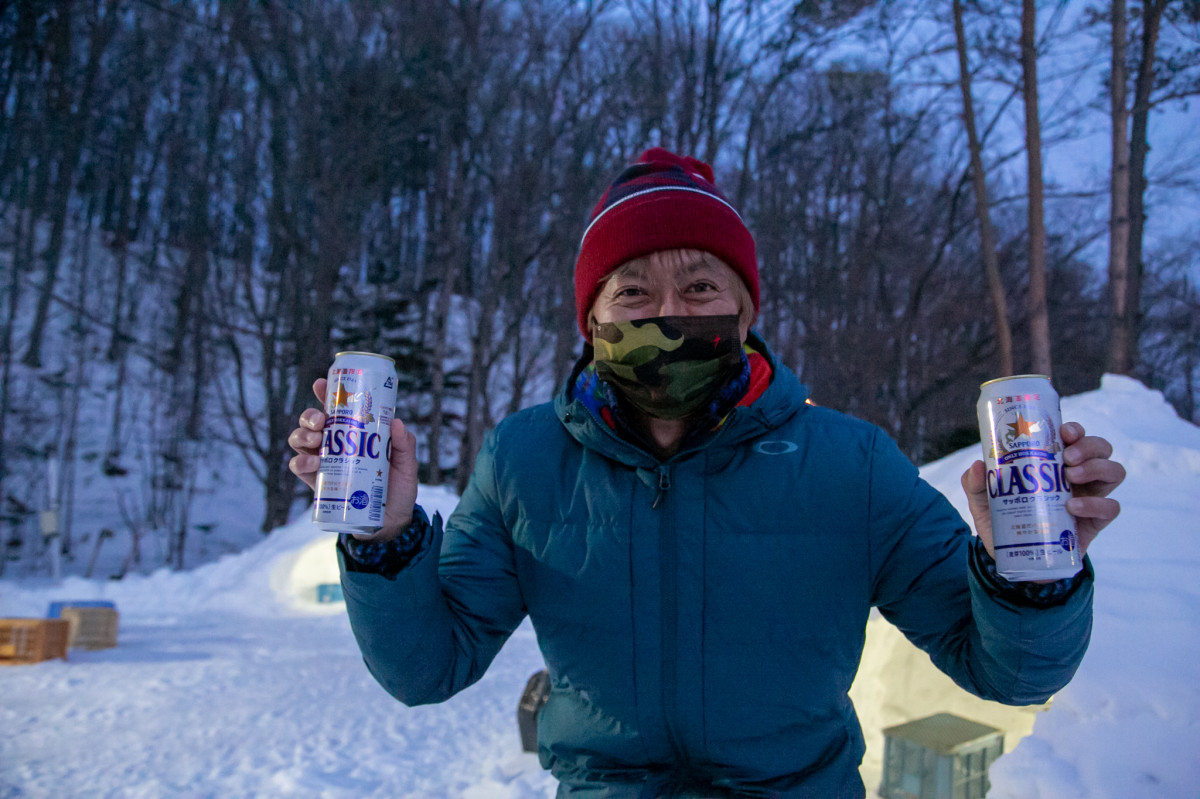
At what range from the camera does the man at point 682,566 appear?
1.44 m

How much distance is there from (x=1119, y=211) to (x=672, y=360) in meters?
9.47

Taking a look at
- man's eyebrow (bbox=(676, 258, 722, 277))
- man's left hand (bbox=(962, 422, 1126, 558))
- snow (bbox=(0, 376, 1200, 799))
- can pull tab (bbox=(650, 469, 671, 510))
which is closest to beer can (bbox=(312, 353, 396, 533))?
can pull tab (bbox=(650, 469, 671, 510))

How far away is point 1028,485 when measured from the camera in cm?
120

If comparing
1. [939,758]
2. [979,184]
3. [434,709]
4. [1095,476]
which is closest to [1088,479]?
[1095,476]

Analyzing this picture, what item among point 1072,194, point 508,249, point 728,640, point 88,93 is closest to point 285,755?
point 728,640

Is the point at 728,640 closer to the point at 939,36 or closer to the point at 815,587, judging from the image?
the point at 815,587

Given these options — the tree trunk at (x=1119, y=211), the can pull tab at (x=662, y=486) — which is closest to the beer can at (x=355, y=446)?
the can pull tab at (x=662, y=486)

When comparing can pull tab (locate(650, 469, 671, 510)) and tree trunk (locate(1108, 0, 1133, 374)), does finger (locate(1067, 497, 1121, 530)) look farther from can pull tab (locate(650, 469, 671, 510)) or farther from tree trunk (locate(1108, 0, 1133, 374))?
tree trunk (locate(1108, 0, 1133, 374))

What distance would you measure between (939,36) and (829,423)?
1325 centimetres

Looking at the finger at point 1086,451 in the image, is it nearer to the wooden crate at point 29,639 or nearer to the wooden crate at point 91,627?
the wooden crate at point 29,639

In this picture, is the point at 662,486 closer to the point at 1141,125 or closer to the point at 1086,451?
the point at 1086,451

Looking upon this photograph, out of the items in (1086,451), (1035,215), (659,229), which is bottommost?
(1086,451)

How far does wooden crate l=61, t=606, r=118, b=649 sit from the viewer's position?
6461 millimetres

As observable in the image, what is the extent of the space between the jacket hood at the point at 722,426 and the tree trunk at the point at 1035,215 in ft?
27.4
